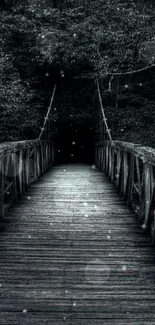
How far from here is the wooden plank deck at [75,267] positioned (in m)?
3.33

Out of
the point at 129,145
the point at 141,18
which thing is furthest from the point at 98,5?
the point at 129,145

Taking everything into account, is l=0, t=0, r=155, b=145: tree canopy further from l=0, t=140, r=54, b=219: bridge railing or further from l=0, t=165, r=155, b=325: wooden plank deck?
l=0, t=165, r=155, b=325: wooden plank deck

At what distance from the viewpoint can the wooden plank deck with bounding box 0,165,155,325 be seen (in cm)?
333

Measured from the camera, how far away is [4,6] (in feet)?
66.4

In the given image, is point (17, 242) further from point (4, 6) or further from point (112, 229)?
point (4, 6)

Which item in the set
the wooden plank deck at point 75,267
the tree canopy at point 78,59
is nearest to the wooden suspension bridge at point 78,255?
the wooden plank deck at point 75,267

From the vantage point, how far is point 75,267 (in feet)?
14.0

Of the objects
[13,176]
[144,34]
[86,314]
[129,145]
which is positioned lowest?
[86,314]

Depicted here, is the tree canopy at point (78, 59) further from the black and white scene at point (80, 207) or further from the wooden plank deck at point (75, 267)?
the wooden plank deck at point (75, 267)

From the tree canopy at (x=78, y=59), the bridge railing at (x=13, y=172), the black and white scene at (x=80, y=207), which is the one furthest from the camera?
the tree canopy at (x=78, y=59)

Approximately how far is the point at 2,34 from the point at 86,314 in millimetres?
15649

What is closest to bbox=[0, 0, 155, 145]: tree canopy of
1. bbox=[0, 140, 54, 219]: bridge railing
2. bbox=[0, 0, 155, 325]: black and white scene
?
bbox=[0, 0, 155, 325]: black and white scene

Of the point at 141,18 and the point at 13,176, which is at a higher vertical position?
the point at 141,18

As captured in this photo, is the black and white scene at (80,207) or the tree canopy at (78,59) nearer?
the black and white scene at (80,207)
